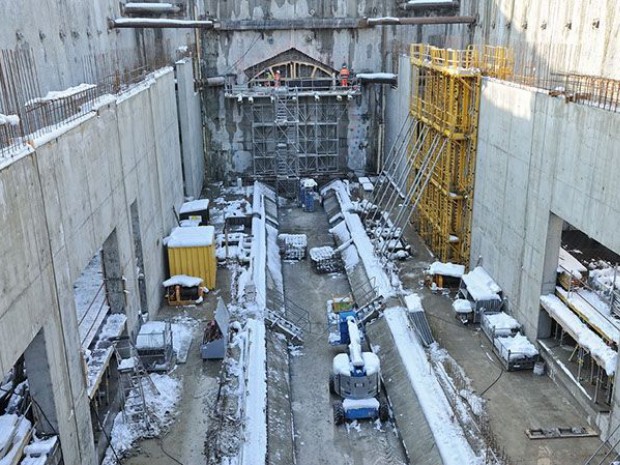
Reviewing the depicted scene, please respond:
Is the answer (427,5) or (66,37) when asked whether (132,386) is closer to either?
(66,37)

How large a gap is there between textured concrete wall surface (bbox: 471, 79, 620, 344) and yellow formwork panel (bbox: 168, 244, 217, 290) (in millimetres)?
9078

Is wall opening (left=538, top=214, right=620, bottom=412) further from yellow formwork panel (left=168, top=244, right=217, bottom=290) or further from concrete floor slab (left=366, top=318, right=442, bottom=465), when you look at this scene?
yellow formwork panel (left=168, top=244, right=217, bottom=290)

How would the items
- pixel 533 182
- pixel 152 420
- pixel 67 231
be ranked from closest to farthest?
pixel 67 231 < pixel 152 420 < pixel 533 182

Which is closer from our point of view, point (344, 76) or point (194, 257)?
point (194, 257)

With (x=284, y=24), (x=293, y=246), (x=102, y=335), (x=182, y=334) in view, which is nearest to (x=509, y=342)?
(x=182, y=334)

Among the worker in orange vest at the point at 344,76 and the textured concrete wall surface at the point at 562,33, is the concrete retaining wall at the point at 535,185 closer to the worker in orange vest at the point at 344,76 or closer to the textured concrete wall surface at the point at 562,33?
the textured concrete wall surface at the point at 562,33

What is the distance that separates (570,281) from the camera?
15352 mm

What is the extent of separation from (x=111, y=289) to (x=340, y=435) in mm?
6613

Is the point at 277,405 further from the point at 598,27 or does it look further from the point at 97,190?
the point at 598,27

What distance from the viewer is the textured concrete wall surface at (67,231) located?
29.2ft

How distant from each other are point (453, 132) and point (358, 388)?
10.3 metres

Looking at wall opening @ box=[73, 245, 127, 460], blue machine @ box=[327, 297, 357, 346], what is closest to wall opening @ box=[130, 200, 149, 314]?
wall opening @ box=[73, 245, 127, 460]

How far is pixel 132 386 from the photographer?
13789 mm


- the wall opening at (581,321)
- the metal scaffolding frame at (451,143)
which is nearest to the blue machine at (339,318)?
the metal scaffolding frame at (451,143)
